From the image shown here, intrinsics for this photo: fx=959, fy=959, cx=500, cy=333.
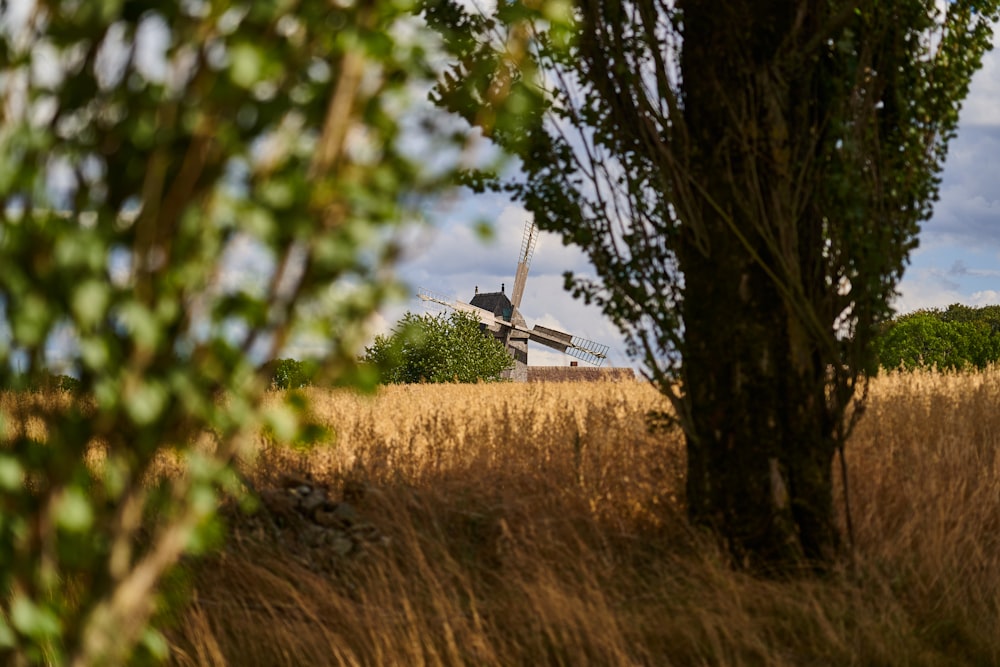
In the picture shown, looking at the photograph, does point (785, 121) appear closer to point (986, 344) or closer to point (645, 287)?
point (645, 287)

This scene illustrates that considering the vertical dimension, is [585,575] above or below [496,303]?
below

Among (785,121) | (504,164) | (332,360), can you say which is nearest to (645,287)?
(785,121)

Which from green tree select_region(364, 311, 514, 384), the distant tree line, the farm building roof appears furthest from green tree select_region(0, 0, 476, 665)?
the farm building roof

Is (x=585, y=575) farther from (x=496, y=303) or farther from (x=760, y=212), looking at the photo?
(x=496, y=303)

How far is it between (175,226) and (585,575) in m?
3.39

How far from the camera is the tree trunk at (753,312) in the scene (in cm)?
519

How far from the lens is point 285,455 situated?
8.77m

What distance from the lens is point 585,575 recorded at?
4.94 meters

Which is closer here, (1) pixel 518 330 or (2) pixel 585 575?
(2) pixel 585 575

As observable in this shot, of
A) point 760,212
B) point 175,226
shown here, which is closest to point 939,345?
point 760,212

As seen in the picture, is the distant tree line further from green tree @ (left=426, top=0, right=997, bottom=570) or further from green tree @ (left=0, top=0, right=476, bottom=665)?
green tree @ (left=0, top=0, right=476, bottom=665)

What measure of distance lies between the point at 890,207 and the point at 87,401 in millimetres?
4540

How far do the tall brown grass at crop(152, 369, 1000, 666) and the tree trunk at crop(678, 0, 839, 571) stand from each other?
1.16ft

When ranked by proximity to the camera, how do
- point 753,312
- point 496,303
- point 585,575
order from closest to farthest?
1. point 585,575
2. point 753,312
3. point 496,303
